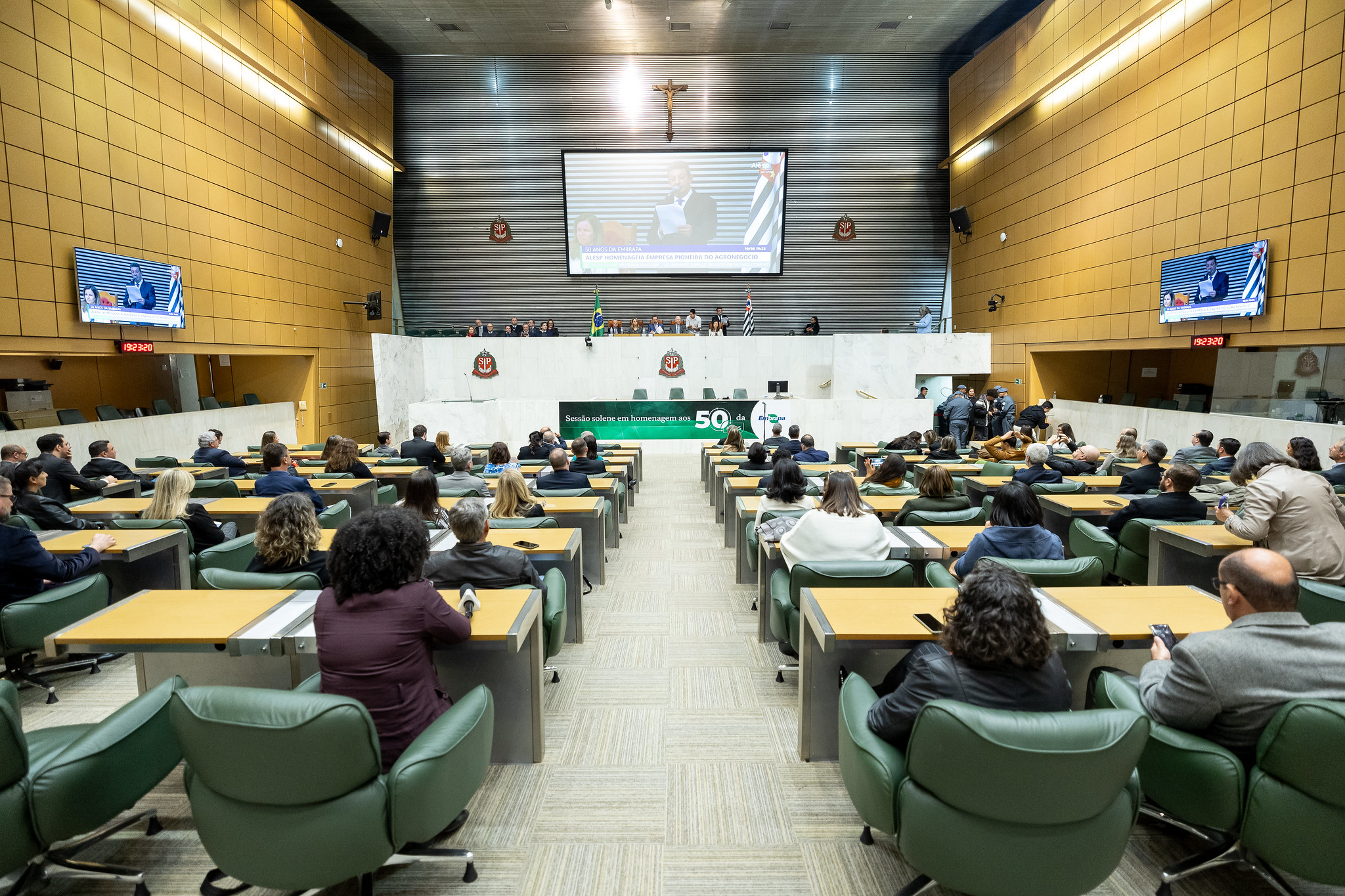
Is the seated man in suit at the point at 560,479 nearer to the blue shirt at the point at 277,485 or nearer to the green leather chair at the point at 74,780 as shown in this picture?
the blue shirt at the point at 277,485

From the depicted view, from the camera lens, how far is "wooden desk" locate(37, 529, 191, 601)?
378 cm

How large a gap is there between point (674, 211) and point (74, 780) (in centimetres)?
1593

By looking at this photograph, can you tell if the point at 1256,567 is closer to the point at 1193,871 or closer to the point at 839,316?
the point at 1193,871

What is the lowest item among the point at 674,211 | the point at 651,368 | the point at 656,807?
the point at 656,807

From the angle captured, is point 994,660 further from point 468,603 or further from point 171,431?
point 171,431

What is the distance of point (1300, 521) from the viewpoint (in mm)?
3543

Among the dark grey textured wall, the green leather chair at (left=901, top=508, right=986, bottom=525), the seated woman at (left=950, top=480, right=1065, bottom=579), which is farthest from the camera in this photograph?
the dark grey textured wall

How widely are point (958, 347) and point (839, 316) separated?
10.3 ft

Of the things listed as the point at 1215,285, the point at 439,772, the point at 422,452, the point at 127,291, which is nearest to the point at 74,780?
the point at 439,772

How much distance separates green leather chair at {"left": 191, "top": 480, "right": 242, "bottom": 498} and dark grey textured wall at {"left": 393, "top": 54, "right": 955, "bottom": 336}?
39.1ft

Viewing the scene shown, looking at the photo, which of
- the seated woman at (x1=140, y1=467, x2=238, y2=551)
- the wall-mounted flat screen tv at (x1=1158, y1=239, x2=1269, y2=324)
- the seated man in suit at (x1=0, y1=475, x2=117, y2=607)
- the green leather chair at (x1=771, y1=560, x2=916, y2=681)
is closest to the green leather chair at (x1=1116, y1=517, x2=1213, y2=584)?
the green leather chair at (x1=771, y1=560, x2=916, y2=681)

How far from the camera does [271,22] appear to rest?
1148cm

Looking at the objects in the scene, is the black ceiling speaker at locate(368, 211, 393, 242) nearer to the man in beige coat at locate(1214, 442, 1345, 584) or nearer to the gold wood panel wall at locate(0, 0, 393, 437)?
the gold wood panel wall at locate(0, 0, 393, 437)

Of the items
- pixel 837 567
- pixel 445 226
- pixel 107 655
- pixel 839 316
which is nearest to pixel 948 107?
pixel 839 316
